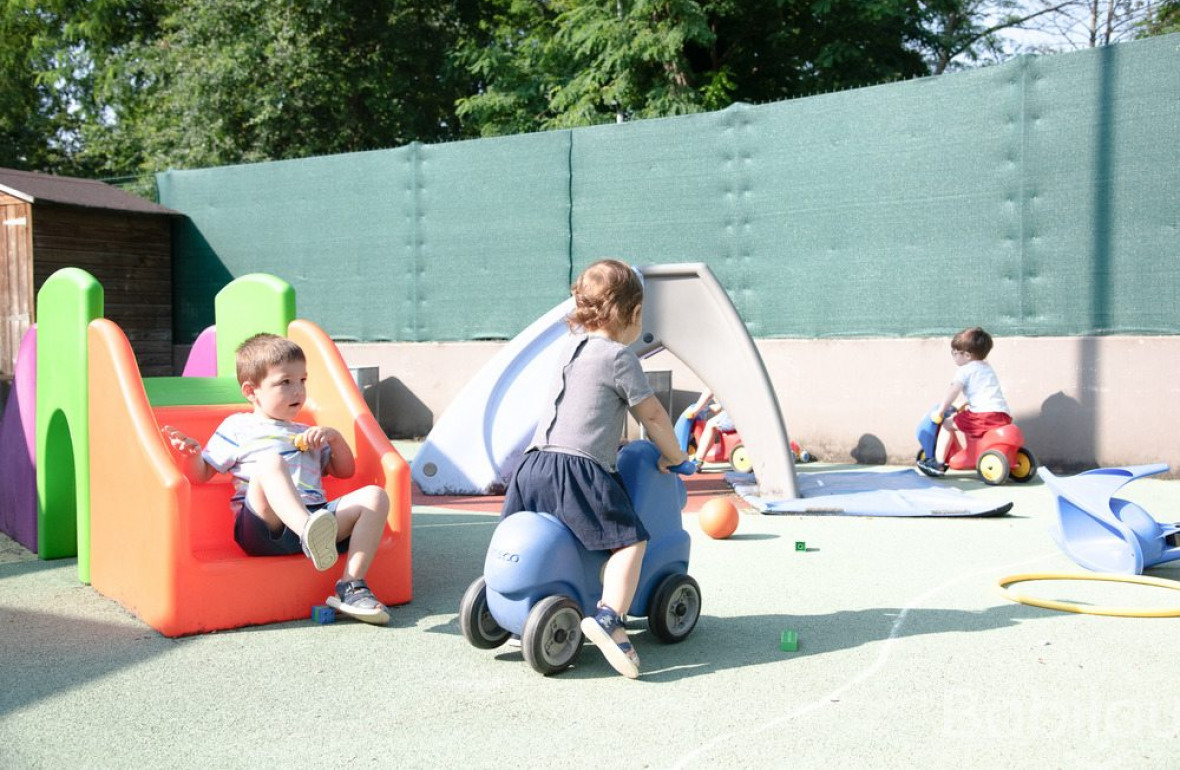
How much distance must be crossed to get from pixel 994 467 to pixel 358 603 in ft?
18.2

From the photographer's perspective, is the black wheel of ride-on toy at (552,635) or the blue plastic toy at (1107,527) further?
the blue plastic toy at (1107,527)

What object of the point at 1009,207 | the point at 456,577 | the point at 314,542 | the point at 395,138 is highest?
the point at 395,138

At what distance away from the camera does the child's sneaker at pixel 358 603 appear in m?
4.25

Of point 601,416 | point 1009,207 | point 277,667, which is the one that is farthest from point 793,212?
point 277,667

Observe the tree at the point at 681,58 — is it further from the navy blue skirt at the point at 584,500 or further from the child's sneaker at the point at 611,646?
the child's sneaker at the point at 611,646

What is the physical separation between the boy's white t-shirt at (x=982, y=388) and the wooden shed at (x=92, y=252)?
873cm

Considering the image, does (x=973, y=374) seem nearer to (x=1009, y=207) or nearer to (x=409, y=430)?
(x=1009, y=207)

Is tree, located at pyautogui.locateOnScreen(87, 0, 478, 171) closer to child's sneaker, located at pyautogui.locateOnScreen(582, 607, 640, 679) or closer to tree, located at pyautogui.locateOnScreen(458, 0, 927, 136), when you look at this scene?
tree, located at pyautogui.locateOnScreen(458, 0, 927, 136)

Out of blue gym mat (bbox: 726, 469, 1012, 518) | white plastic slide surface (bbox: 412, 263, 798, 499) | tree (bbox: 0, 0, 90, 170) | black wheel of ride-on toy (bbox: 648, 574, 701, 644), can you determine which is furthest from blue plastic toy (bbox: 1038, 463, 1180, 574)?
tree (bbox: 0, 0, 90, 170)

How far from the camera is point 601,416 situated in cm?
380

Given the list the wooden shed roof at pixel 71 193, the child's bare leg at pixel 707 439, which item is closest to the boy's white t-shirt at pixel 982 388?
the child's bare leg at pixel 707 439

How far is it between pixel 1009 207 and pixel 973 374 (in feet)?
4.66

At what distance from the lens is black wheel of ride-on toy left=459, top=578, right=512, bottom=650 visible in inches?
152

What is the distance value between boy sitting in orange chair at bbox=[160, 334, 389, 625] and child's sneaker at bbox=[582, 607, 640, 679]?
1016 millimetres
